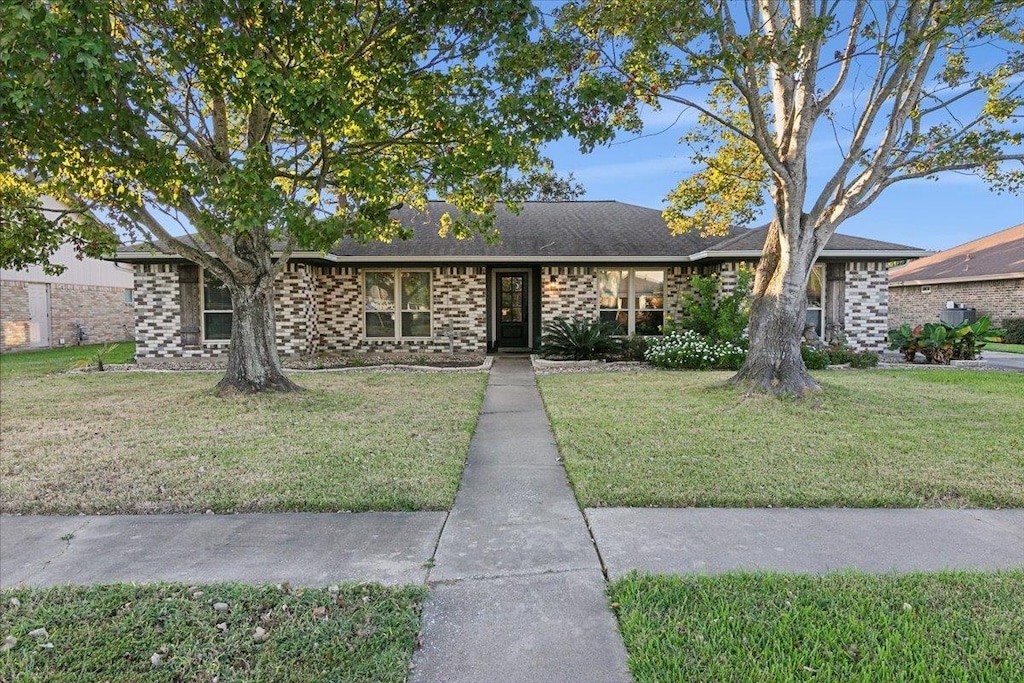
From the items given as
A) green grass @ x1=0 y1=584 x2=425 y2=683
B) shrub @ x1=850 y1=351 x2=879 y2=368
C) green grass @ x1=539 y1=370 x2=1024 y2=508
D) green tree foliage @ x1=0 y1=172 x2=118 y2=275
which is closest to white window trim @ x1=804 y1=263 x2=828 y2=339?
shrub @ x1=850 y1=351 x2=879 y2=368

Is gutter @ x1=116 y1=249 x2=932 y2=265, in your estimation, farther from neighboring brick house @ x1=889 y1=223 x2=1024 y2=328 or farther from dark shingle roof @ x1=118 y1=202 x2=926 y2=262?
neighboring brick house @ x1=889 y1=223 x2=1024 y2=328

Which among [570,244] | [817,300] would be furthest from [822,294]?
[570,244]

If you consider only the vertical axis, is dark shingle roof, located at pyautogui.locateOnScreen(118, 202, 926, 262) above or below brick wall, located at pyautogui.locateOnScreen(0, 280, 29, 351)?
above

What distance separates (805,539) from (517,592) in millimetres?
1921

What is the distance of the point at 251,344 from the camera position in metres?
9.09

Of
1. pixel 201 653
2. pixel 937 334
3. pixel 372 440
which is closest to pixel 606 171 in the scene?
pixel 937 334

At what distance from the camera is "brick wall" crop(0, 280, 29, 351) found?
18281 mm

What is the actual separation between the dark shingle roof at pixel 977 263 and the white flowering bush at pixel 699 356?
625 inches

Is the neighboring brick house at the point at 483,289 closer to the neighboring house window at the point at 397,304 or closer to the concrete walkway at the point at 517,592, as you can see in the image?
the neighboring house window at the point at 397,304

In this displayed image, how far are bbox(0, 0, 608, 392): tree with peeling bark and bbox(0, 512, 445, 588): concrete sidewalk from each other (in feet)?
10.9

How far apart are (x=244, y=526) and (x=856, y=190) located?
846 cm

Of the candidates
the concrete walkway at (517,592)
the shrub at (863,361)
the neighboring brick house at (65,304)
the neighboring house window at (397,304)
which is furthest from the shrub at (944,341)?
the neighboring brick house at (65,304)

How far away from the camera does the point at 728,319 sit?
501 inches

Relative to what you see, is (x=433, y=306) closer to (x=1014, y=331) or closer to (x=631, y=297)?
(x=631, y=297)
